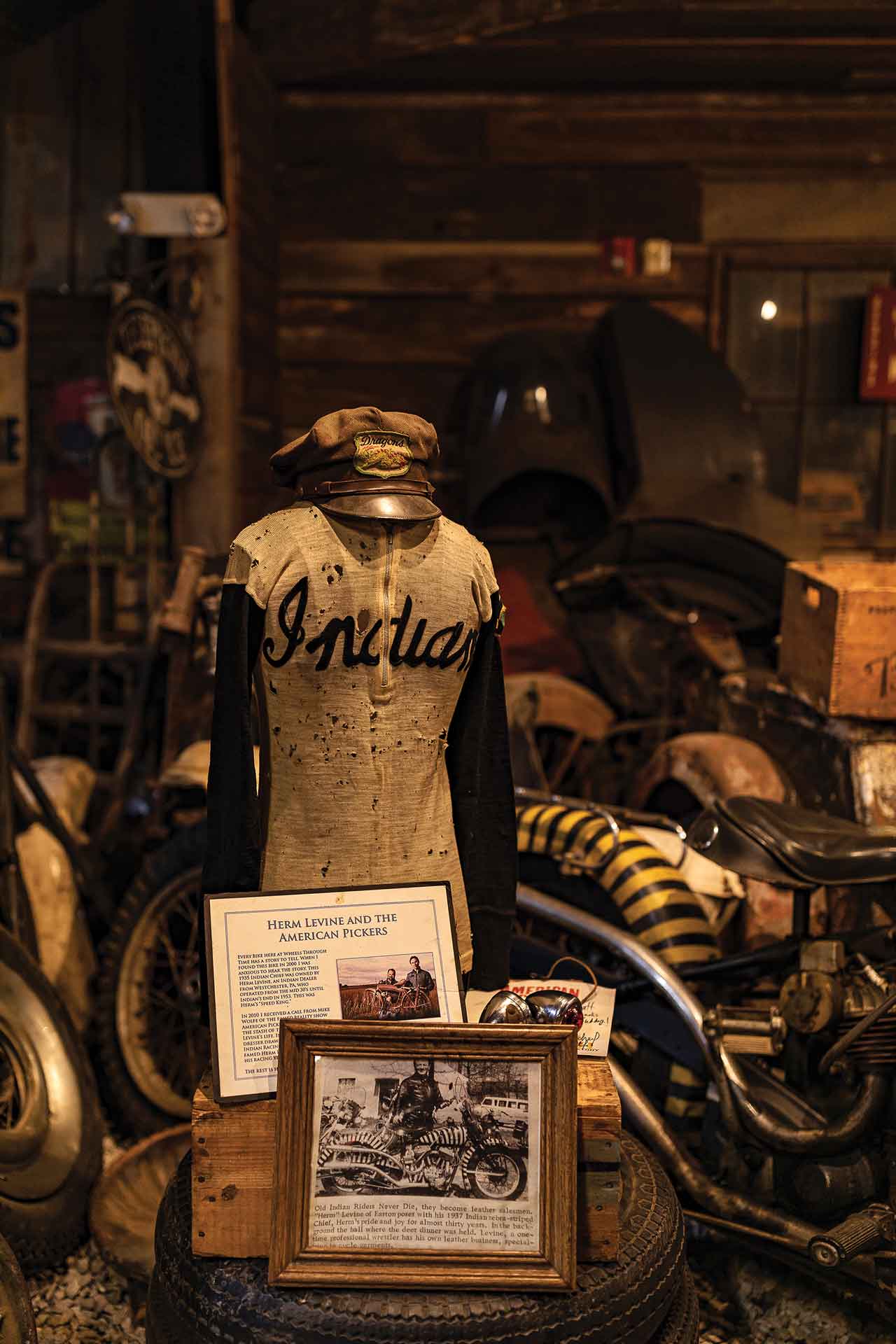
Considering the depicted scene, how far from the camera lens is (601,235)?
20.9 ft

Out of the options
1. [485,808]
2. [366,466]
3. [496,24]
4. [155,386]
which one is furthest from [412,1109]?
[496,24]

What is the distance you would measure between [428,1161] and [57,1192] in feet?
4.91

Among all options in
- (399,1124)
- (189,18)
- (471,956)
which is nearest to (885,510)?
(189,18)

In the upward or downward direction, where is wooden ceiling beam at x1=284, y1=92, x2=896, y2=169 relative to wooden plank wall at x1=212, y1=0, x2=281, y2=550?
upward

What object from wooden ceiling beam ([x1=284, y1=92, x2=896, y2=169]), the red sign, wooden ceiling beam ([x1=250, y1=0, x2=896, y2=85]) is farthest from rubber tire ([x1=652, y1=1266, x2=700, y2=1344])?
wooden ceiling beam ([x1=284, y1=92, x2=896, y2=169])

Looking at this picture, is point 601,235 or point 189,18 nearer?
point 189,18

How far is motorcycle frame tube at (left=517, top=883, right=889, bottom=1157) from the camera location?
2785 mm

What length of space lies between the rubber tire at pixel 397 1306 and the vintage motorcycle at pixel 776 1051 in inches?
26.3

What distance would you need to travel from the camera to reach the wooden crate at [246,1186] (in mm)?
2066

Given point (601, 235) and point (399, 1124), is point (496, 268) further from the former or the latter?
point (399, 1124)

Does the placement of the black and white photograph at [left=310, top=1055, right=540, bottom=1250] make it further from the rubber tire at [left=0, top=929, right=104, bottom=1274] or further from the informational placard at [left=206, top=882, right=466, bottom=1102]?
the rubber tire at [left=0, top=929, right=104, bottom=1274]

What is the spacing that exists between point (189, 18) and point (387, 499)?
3815mm

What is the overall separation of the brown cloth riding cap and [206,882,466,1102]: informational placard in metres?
0.67

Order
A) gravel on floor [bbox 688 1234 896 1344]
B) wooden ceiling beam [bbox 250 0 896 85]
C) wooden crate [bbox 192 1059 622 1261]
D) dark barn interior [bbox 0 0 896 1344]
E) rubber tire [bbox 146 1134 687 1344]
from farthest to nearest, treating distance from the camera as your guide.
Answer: wooden ceiling beam [bbox 250 0 896 85] → gravel on floor [bbox 688 1234 896 1344] → dark barn interior [bbox 0 0 896 1344] → wooden crate [bbox 192 1059 622 1261] → rubber tire [bbox 146 1134 687 1344]
